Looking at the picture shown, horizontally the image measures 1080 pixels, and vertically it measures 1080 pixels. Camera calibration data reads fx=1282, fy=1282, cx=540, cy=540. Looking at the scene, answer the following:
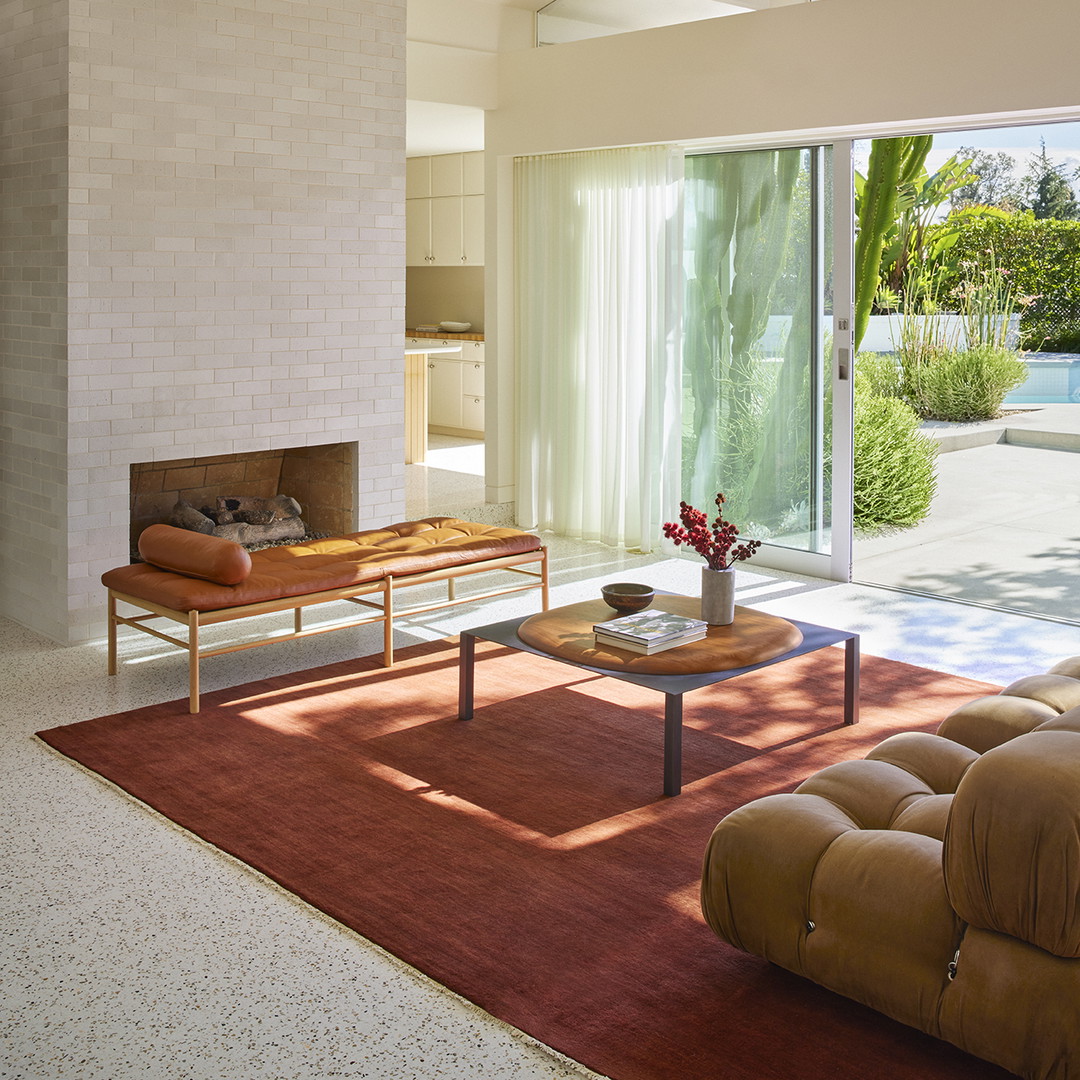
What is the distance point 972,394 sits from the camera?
6.29 m

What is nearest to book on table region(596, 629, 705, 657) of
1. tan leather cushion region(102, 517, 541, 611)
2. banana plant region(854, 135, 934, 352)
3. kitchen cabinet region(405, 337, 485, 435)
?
tan leather cushion region(102, 517, 541, 611)

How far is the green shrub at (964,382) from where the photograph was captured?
6.08 meters

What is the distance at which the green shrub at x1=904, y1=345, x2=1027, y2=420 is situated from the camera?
608cm

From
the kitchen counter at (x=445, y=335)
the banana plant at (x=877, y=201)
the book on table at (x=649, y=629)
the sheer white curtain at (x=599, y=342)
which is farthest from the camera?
the kitchen counter at (x=445, y=335)

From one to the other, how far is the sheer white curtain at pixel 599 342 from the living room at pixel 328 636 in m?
0.16

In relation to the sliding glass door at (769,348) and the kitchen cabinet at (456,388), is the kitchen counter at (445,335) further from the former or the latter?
the sliding glass door at (769,348)

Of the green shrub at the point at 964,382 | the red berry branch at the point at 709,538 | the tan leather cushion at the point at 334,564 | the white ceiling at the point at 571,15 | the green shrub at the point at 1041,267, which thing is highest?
the white ceiling at the point at 571,15

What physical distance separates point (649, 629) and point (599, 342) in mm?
3359

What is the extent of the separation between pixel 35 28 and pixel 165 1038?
4.26 m

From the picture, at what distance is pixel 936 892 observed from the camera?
2.38m

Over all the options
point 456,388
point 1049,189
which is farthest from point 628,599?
point 456,388

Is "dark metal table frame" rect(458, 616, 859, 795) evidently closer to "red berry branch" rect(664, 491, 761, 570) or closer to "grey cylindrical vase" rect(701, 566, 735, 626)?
"grey cylindrical vase" rect(701, 566, 735, 626)

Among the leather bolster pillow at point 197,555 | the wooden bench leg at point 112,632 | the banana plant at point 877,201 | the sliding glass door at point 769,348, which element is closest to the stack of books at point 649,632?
the leather bolster pillow at point 197,555

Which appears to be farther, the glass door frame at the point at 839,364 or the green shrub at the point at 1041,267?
the glass door frame at the point at 839,364
